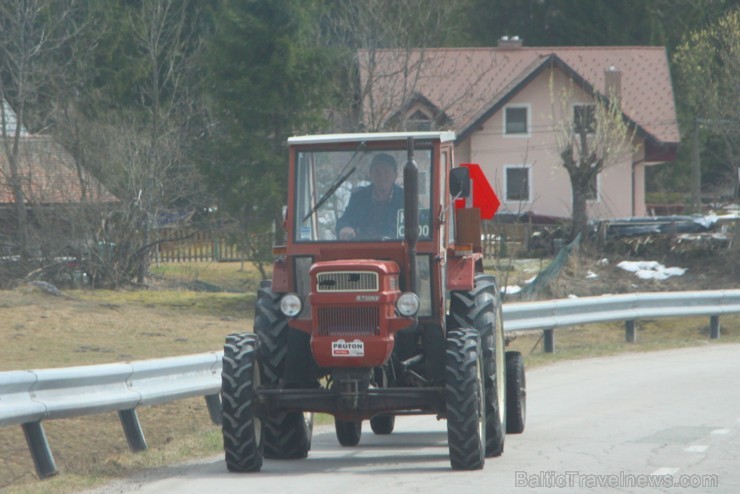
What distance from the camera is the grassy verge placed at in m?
10.3

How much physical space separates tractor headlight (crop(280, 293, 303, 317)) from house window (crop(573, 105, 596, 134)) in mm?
29681

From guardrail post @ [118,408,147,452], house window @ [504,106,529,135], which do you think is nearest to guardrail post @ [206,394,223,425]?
guardrail post @ [118,408,147,452]

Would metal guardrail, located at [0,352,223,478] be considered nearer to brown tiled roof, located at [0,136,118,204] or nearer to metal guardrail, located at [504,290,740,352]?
metal guardrail, located at [504,290,740,352]

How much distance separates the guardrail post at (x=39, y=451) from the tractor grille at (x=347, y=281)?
2.37 metres

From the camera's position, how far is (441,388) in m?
8.99

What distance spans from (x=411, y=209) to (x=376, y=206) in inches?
32.2

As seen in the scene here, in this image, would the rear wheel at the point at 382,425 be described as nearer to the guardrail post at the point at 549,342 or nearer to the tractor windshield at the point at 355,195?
the tractor windshield at the point at 355,195

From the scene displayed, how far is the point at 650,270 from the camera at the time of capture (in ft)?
106

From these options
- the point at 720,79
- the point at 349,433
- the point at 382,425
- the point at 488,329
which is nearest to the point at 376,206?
the point at 488,329

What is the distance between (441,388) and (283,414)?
1245mm

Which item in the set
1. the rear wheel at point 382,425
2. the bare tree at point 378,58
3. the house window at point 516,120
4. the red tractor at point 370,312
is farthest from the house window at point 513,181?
the red tractor at point 370,312

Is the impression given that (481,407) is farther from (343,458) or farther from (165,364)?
(165,364)

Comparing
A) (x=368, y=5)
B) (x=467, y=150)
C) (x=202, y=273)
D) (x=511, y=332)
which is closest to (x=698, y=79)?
(x=467, y=150)

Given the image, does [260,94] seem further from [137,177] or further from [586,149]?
[586,149]
